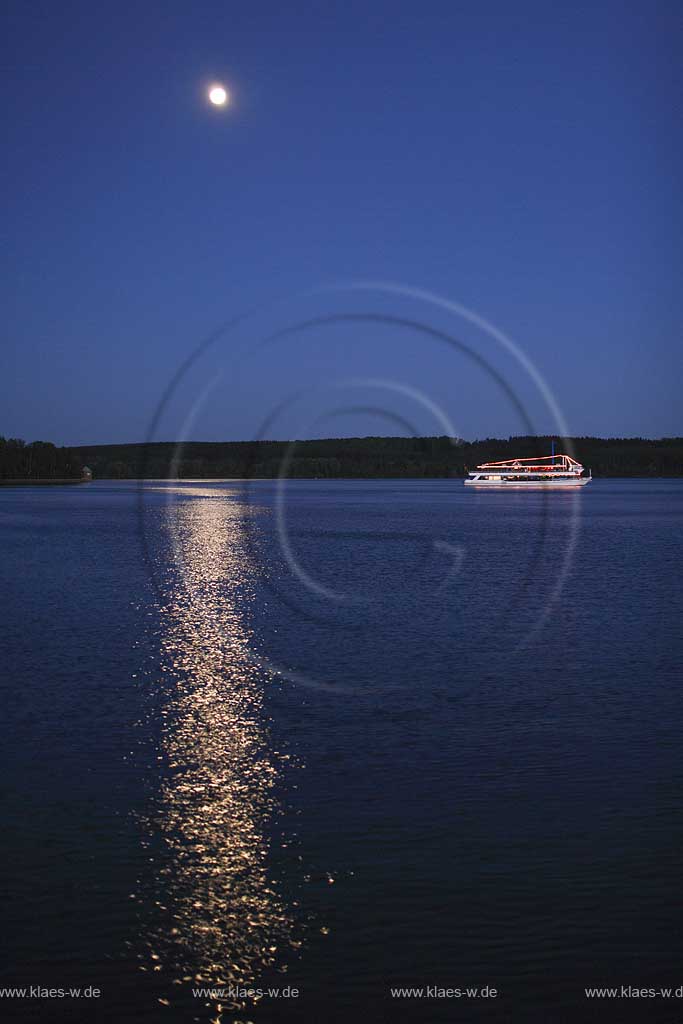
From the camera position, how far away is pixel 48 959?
8961 millimetres

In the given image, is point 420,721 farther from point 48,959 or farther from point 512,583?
point 512,583

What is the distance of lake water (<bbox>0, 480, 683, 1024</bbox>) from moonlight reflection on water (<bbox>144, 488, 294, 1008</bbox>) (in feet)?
0.12

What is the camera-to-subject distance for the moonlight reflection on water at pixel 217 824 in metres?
9.09

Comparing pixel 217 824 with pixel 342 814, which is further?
pixel 342 814

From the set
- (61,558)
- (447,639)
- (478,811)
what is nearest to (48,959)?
(478,811)

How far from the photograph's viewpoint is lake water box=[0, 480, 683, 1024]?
877cm

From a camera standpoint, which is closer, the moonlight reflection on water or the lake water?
the lake water

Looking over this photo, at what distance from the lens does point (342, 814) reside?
12625 millimetres

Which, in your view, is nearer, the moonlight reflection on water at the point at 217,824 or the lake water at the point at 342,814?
the lake water at the point at 342,814

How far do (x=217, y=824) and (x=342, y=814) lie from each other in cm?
156

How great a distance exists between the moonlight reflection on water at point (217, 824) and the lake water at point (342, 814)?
35 millimetres

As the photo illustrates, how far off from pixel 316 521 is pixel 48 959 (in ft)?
311

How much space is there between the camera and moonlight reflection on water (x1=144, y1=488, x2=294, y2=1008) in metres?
9.09

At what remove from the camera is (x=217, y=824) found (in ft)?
39.9
